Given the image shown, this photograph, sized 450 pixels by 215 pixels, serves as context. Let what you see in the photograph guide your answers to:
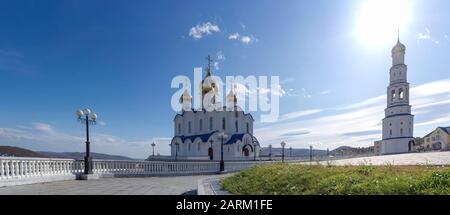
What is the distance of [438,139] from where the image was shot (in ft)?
189

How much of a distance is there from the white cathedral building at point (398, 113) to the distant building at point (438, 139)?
8957 millimetres

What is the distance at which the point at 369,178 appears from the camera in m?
5.38

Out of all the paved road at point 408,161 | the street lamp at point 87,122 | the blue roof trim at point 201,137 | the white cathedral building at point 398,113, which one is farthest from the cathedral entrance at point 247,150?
the street lamp at point 87,122

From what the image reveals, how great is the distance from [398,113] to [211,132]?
30.8 meters

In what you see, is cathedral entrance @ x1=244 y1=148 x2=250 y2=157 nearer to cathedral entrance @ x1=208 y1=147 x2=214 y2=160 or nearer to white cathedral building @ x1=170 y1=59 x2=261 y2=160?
white cathedral building @ x1=170 y1=59 x2=261 y2=160

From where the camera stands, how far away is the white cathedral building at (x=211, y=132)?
145ft

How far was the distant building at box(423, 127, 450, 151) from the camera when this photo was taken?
52.3m

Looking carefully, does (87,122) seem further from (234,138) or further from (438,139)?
(438,139)

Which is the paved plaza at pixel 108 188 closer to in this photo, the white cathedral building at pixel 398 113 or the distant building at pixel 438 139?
the white cathedral building at pixel 398 113
